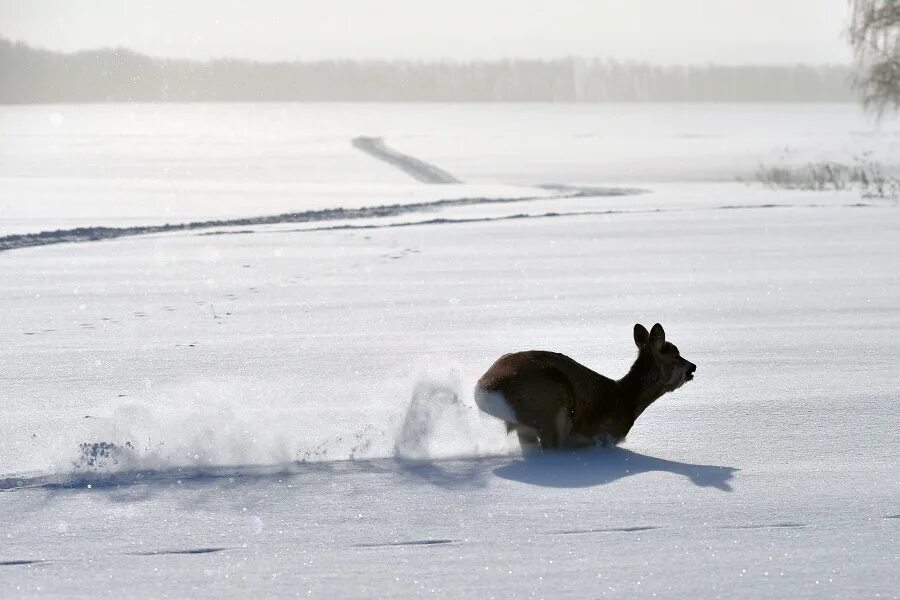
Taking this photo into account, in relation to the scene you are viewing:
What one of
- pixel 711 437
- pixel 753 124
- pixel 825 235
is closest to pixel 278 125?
pixel 753 124

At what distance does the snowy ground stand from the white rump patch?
0.23 m

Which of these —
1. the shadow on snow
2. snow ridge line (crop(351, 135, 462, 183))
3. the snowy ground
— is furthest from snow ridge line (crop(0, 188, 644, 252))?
the shadow on snow

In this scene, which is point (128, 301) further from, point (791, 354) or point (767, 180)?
point (767, 180)

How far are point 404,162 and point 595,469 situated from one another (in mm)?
37555

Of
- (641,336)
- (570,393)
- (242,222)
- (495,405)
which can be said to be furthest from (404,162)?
(495,405)

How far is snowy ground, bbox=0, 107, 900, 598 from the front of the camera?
3846 mm

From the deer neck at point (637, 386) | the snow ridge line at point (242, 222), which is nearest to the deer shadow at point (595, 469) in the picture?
the deer neck at point (637, 386)

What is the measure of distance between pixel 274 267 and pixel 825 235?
8.24 meters

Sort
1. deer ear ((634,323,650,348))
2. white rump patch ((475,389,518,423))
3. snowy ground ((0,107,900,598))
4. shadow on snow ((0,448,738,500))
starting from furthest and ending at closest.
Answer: deer ear ((634,323,650,348))
white rump patch ((475,389,518,423))
shadow on snow ((0,448,738,500))
snowy ground ((0,107,900,598))

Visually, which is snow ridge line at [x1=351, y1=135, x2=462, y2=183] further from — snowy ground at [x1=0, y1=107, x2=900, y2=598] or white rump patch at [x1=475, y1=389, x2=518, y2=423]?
white rump patch at [x1=475, y1=389, x2=518, y2=423]

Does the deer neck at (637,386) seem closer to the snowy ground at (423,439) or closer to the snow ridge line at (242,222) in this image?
the snowy ground at (423,439)

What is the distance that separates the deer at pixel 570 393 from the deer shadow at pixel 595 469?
0.09 meters

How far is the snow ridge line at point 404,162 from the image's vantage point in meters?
36.2

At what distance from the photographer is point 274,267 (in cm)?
1424
